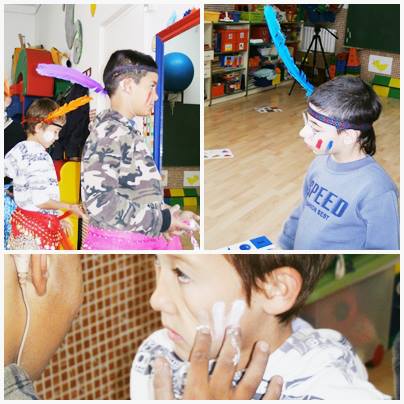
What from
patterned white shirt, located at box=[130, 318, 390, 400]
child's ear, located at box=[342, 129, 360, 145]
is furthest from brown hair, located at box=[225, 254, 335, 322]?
child's ear, located at box=[342, 129, 360, 145]

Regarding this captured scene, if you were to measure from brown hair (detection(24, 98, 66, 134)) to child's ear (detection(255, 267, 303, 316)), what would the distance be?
0.83 m

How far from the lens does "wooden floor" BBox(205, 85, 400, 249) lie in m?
1.81

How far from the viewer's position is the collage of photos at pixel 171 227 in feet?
4.72

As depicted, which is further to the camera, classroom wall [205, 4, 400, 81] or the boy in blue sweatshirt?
classroom wall [205, 4, 400, 81]

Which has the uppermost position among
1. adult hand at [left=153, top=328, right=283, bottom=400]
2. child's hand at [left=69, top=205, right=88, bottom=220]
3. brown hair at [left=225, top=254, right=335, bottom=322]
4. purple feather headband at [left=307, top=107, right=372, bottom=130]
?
purple feather headband at [left=307, top=107, right=372, bottom=130]

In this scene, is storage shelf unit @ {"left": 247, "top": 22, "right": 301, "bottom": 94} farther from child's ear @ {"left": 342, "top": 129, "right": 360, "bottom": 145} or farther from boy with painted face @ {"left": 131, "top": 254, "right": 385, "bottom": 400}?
boy with painted face @ {"left": 131, "top": 254, "right": 385, "bottom": 400}

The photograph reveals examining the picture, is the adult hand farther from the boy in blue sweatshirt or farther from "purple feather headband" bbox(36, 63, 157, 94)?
"purple feather headband" bbox(36, 63, 157, 94)

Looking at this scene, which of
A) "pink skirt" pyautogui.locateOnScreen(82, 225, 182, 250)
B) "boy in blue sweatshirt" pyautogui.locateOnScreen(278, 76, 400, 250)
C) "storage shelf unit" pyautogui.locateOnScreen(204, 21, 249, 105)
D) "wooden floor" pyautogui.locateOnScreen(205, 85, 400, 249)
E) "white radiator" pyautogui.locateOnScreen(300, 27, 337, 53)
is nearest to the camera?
"boy in blue sweatshirt" pyautogui.locateOnScreen(278, 76, 400, 250)

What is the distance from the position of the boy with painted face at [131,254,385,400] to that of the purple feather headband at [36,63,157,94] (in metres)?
0.57

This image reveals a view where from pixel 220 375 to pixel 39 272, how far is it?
0.68m

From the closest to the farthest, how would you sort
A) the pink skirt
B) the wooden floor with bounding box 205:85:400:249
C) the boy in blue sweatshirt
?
the boy in blue sweatshirt → the pink skirt → the wooden floor with bounding box 205:85:400:249

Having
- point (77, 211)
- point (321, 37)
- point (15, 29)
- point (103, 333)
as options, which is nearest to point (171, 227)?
point (77, 211)

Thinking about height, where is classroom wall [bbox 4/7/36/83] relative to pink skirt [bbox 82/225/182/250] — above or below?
above

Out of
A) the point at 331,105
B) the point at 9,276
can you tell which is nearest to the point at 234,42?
the point at 331,105
